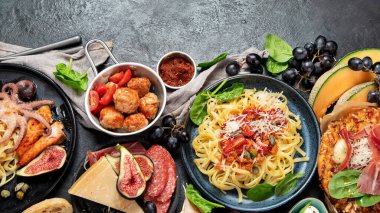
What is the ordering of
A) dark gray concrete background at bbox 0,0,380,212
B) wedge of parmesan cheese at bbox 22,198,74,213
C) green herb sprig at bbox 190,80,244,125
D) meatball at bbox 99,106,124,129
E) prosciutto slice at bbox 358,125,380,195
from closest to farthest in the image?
prosciutto slice at bbox 358,125,380,195, wedge of parmesan cheese at bbox 22,198,74,213, meatball at bbox 99,106,124,129, green herb sprig at bbox 190,80,244,125, dark gray concrete background at bbox 0,0,380,212

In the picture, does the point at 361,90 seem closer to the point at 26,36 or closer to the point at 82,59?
the point at 82,59

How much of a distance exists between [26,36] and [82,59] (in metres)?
0.68

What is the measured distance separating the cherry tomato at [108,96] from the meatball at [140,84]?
15cm

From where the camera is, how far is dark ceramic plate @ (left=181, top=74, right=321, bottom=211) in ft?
15.9

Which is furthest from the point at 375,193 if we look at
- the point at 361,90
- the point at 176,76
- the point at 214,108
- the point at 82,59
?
the point at 82,59

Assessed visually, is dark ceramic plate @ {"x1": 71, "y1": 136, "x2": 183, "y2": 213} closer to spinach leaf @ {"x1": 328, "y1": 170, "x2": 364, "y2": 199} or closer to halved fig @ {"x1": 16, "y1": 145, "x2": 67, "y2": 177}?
halved fig @ {"x1": 16, "y1": 145, "x2": 67, "y2": 177}

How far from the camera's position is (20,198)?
4922 mm

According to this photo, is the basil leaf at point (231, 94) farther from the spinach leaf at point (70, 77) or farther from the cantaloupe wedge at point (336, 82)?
the spinach leaf at point (70, 77)

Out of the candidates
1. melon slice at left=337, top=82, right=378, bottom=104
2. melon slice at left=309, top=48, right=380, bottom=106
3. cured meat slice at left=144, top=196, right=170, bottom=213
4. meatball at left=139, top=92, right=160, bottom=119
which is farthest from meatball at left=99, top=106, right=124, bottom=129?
melon slice at left=337, top=82, right=378, bottom=104

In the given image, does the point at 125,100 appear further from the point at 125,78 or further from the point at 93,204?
the point at 93,204

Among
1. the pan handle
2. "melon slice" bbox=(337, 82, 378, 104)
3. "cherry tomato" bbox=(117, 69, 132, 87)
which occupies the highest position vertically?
the pan handle

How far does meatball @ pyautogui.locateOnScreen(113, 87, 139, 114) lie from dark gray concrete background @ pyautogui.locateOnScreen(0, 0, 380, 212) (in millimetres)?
731

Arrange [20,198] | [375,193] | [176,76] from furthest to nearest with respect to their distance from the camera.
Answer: [176,76] → [20,198] → [375,193]

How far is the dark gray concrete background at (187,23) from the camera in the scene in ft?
18.3
